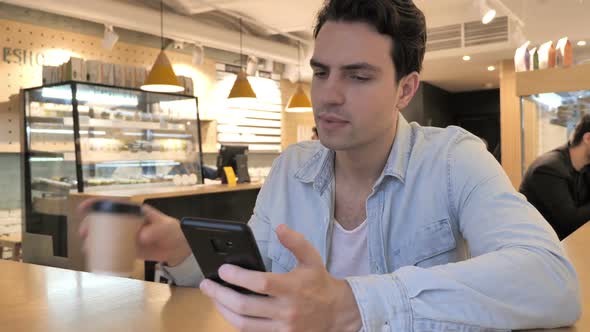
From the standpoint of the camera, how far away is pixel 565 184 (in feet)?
10.1

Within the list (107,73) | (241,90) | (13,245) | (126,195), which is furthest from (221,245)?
(241,90)

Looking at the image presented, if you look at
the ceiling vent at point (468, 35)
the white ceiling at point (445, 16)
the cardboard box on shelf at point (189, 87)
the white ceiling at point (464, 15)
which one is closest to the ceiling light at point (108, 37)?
the white ceiling at point (445, 16)

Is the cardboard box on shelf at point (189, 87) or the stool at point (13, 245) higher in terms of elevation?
the cardboard box on shelf at point (189, 87)

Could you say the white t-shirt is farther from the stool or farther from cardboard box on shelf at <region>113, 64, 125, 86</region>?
cardboard box on shelf at <region>113, 64, 125, 86</region>

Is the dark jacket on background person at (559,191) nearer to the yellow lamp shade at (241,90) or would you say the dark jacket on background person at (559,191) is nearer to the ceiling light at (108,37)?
the yellow lamp shade at (241,90)

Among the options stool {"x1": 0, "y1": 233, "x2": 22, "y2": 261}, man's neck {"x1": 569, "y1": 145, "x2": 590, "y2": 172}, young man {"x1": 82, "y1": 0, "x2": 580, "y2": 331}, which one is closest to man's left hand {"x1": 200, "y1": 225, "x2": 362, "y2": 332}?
young man {"x1": 82, "y1": 0, "x2": 580, "y2": 331}

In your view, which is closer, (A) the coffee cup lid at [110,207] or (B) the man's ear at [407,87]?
(A) the coffee cup lid at [110,207]

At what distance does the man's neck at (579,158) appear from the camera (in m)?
3.25

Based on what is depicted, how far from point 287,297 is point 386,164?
0.69 meters

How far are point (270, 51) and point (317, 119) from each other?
688cm

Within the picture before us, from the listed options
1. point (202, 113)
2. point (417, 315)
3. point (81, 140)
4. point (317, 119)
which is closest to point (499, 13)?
point (202, 113)

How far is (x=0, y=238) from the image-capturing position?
5.35m

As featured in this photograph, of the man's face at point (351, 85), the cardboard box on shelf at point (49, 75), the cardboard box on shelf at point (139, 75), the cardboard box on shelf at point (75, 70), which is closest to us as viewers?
the man's face at point (351, 85)

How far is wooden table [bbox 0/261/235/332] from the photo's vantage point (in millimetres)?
1038
